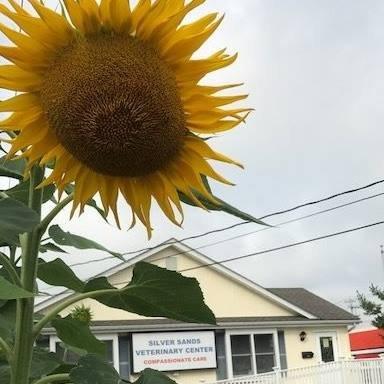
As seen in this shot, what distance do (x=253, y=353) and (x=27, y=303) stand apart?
21694 mm

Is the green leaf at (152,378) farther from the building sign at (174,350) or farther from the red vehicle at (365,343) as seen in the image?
the red vehicle at (365,343)

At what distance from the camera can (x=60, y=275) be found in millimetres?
1549

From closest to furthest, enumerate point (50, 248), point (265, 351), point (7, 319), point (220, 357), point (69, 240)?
point (7, 319) → point (69, 240) → point (50, 248) → point (220, 357) → point (265, 351)

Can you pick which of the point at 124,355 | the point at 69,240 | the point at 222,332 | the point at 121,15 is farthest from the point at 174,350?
the point at 121,15

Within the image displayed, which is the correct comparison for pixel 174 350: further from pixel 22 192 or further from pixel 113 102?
pixel 113 102

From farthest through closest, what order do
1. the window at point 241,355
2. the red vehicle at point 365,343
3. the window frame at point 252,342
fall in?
1. the red vehicle at point 365,343
2. the window at point 241,355
3. the window frame at point 252,342

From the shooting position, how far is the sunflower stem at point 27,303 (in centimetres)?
142

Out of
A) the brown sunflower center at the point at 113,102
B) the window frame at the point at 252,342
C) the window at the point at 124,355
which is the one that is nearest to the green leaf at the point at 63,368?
the brown sunflower center at the point at 113,102

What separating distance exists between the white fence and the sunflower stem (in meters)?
17.5

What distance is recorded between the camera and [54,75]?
1185 millimetres

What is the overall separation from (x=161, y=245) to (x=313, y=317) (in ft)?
17.7

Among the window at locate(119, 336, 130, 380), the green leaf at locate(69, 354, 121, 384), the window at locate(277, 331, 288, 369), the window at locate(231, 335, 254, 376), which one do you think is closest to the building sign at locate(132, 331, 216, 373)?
the window at locate(119, 336, 130, 380)

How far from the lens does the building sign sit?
2069 centimetres

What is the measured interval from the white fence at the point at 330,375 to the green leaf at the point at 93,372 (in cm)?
1755
